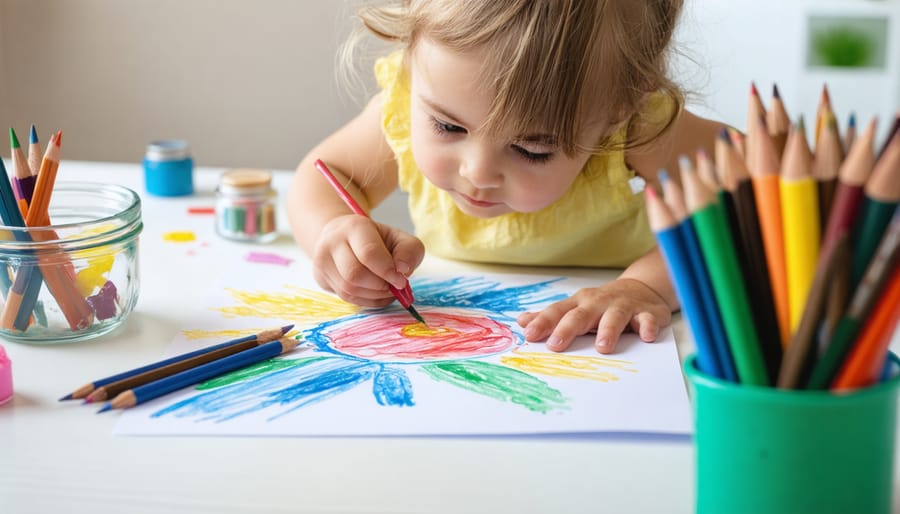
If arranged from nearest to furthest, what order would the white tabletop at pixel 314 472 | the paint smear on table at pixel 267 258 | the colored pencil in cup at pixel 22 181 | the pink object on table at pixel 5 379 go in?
the white tabletop at pixel 314 472
the pink object on table at pixel 5 379
the colored pencil in cup at pixel 22 181
the paint smear on table at pixel 267 258

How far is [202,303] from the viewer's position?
0.78 metres

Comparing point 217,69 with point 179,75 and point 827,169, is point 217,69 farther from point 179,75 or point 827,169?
point 827,169

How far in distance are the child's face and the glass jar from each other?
0.77 feet

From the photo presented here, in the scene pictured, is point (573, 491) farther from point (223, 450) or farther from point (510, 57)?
point (510, 57)

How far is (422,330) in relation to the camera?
2.41 feet

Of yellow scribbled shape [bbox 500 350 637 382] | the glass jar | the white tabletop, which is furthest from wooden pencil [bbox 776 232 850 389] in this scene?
the glass jar

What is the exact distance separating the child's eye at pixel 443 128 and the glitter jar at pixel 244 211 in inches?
9.3

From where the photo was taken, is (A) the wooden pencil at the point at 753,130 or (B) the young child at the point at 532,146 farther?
(B) the young child at the point at 532,146

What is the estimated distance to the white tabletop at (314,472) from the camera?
0.49 meters

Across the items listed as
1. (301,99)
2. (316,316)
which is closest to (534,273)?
(316,316)

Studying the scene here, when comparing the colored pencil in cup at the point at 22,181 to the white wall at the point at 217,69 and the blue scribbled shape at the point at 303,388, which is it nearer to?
the blue scribbled shape at the point at 303,388

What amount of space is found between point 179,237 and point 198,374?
0.35 metres

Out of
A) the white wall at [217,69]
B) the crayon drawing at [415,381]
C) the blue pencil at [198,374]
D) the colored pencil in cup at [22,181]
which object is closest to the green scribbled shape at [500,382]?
the crayon drawing at [415,381]

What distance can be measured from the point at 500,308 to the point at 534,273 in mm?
107
